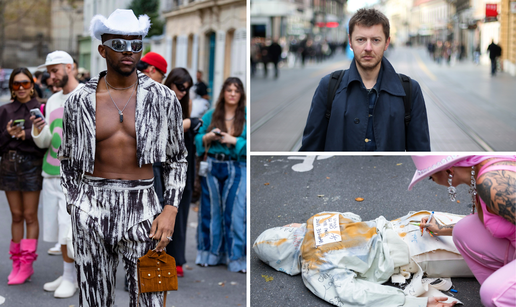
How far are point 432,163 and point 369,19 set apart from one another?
979 millimetres

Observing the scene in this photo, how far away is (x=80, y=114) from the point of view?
2664 millimetres

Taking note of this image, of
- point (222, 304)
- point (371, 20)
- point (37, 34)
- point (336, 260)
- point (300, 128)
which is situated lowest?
point (222, 304)

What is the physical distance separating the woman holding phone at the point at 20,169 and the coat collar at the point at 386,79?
288 centimetres

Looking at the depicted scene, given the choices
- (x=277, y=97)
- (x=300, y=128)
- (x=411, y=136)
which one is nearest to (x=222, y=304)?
(x=411, y=136)

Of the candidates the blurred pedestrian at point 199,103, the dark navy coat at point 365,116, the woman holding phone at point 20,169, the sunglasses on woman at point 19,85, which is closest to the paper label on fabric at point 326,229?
the dark navy coat at point 365,116

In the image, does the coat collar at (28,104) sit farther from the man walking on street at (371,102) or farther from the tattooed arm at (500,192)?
the tattooed arm at (500,192)

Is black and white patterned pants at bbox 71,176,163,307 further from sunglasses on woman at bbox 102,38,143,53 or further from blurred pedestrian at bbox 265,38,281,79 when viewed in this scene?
blurred pedestrian at bbox 265,38,281,79

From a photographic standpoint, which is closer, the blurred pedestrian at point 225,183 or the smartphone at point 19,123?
the smartphone at point 19,123

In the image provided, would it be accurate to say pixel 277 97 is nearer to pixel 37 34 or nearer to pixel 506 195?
pixel 506 195

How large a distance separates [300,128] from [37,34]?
23.6 meters

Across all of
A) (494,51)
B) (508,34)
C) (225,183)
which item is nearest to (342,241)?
(225,183)

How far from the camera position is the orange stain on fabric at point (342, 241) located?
3.91 metres

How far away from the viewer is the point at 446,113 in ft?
30.8

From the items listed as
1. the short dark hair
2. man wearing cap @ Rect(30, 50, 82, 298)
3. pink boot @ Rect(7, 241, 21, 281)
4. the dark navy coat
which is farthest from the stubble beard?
the short dark hair
